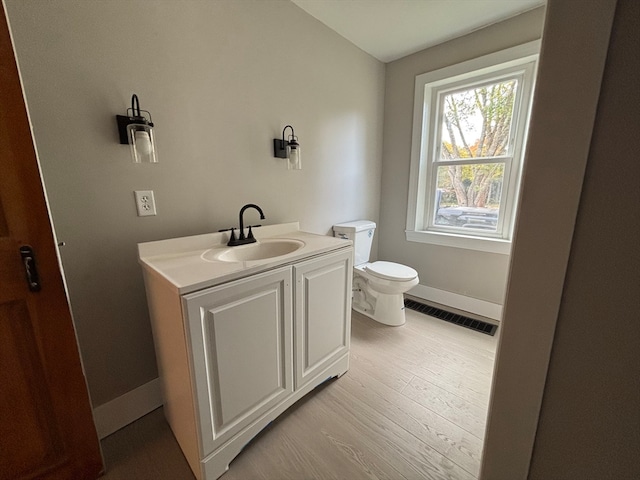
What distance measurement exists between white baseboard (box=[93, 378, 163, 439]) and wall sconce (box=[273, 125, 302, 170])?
1475 mm

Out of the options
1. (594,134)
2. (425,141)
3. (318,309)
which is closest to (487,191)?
(425,141)

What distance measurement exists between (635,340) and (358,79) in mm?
2380

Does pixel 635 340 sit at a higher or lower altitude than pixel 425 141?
lower

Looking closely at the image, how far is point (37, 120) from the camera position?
3.09 ft

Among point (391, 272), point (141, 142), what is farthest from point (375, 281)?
point (141, 142)

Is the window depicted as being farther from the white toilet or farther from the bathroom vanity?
the bathroom vanity

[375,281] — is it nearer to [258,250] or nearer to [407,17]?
[258,250]

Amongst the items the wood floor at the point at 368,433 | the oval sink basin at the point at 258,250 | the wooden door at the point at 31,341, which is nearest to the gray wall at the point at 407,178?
the wood floor at the point at 368,433

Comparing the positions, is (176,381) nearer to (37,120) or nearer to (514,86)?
(37,120)

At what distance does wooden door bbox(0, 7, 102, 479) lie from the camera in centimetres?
75

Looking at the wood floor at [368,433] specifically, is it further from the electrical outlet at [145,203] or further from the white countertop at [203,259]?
the electrical outlet at [145,203]

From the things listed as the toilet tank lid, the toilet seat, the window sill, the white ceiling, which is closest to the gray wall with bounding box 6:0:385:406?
the white ceiling

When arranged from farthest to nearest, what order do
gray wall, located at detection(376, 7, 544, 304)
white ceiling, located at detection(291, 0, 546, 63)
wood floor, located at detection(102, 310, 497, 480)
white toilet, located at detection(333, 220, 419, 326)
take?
white toilet, located at detection(333, 220, 419, 326), gray wall, located at detection(376, 7, 544, 304), white ceiling, located at detection(291, 0, 546, 63), wood floor, located at detection(102, 310, 497, 480)

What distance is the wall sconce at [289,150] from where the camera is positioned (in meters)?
1.66
